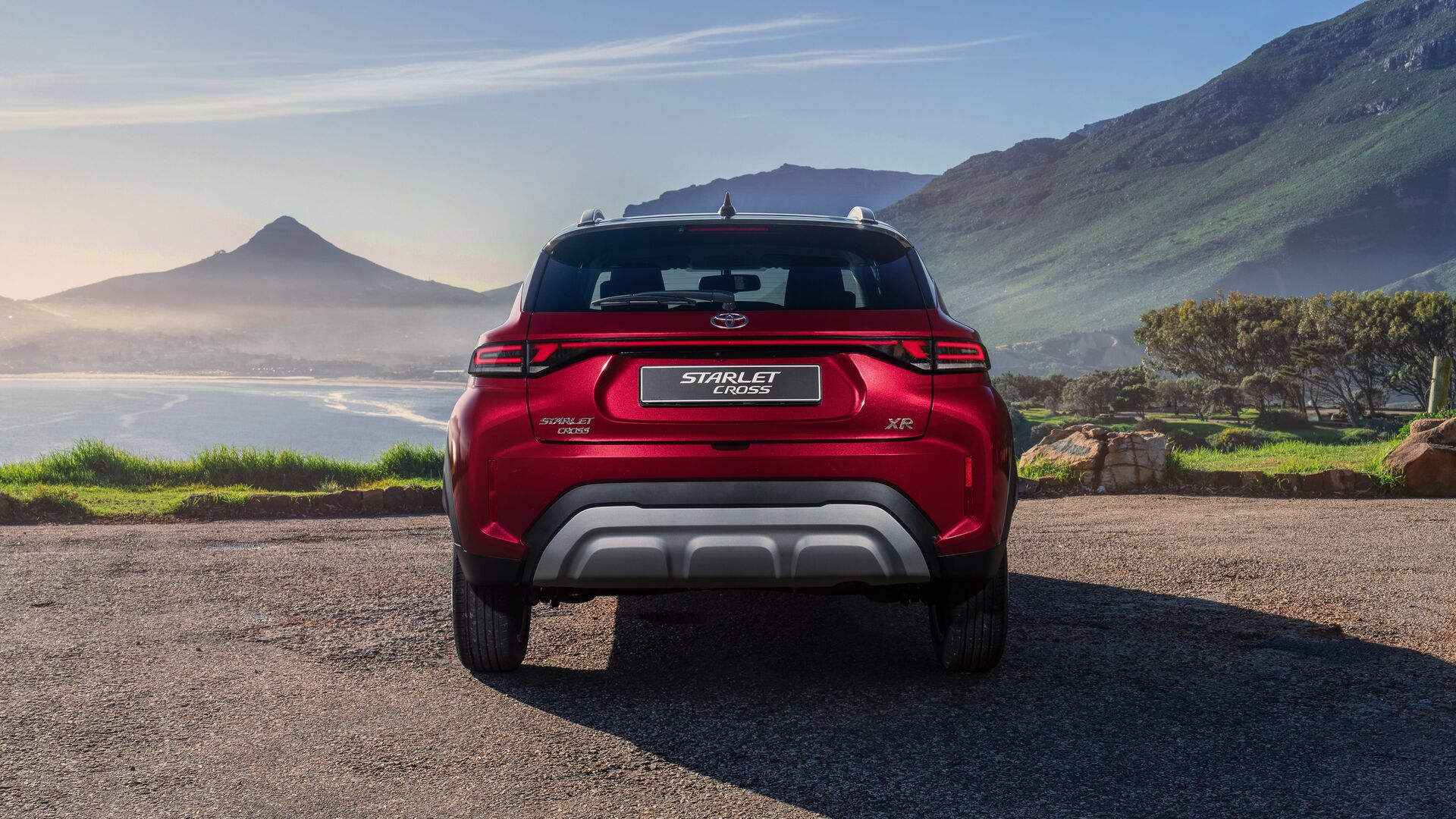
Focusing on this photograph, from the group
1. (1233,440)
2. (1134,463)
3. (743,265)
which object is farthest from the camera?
(1233,440)

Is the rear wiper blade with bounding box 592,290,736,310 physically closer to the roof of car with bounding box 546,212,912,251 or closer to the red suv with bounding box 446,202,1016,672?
the red suv with bounding box 446,202,1016,672

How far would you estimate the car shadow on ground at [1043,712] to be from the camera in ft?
10.3

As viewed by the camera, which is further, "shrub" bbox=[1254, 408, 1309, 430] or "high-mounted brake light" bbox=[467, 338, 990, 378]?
"shrub" bbox=[1254, 408, 1309, 430]

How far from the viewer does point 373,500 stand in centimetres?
1103

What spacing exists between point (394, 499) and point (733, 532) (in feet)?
26.8

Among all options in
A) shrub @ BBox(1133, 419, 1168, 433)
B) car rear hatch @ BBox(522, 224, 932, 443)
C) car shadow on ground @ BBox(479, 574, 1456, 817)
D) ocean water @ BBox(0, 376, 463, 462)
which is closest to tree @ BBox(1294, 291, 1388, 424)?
shrub @ BBox(1133, 419, 1168, 433)

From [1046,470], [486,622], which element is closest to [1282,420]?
[1046,470]

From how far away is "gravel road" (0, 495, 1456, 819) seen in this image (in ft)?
10.3

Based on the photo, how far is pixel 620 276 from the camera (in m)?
4.28

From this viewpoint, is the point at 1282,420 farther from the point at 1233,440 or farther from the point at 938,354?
→ the point at 938,354

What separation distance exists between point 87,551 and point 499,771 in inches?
241

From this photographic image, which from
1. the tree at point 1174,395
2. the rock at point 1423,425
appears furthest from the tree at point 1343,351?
the rock at point 1423,425

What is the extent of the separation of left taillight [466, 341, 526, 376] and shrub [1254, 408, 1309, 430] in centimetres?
5079

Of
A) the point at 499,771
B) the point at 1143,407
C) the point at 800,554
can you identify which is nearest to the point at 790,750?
the point at 800,554
